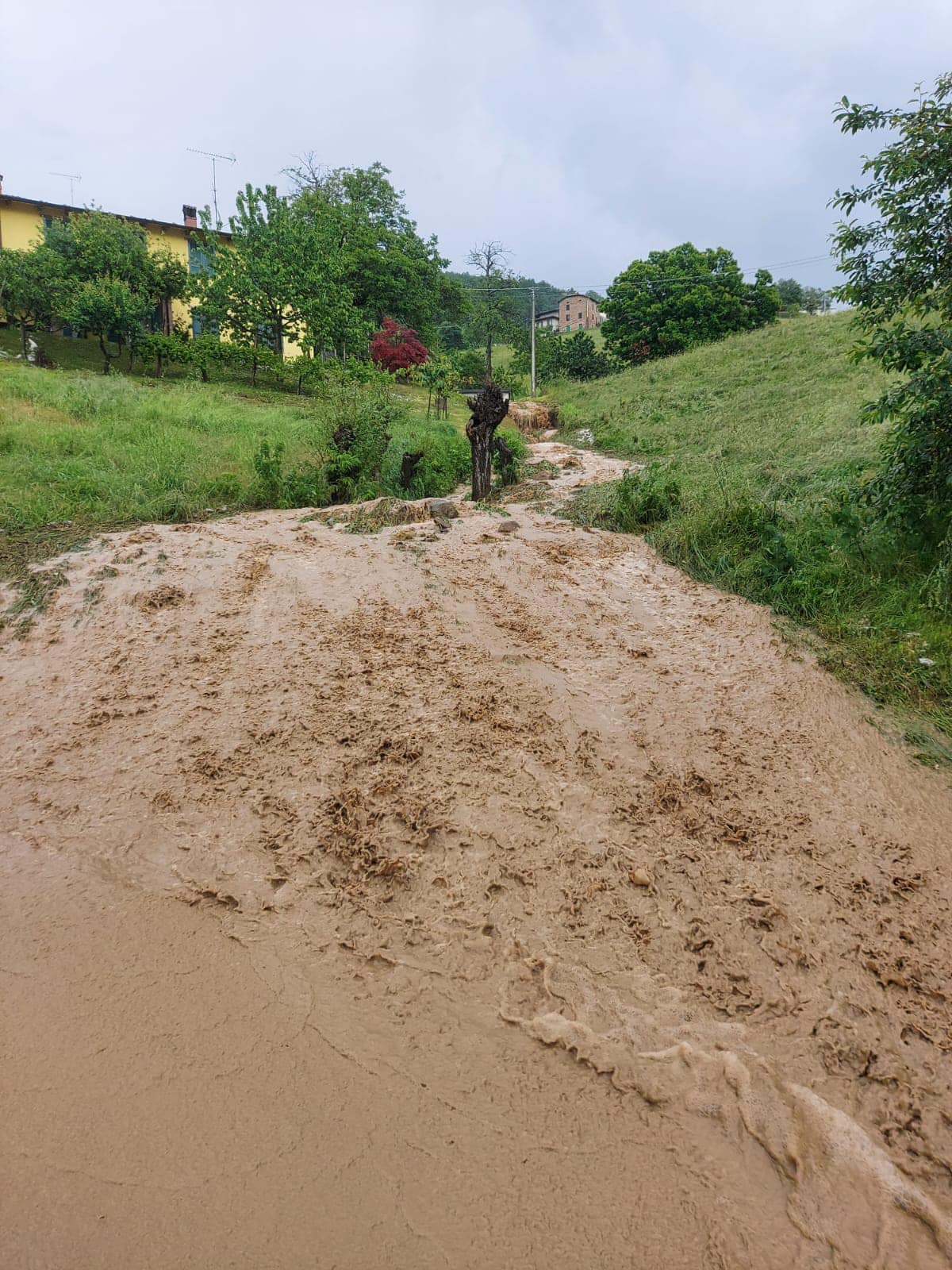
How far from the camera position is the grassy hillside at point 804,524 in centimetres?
358

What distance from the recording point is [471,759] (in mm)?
2805

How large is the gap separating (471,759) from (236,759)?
1028 millimetres

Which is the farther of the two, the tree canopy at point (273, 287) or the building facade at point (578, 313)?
the building facade at point (578, 313)

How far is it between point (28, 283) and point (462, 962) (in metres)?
23.0

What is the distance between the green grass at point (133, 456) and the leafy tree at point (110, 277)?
6.94 metres

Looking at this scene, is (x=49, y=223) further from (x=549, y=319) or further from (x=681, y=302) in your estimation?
(x=549, y=319)

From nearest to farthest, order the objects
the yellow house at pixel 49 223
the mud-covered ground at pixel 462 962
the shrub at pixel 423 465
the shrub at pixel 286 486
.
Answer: the mud-covered ground at pixel 462 962
the shrub at pixel 286 486
the shrub at pixel 423 465
the yellow house at pixel 49 223

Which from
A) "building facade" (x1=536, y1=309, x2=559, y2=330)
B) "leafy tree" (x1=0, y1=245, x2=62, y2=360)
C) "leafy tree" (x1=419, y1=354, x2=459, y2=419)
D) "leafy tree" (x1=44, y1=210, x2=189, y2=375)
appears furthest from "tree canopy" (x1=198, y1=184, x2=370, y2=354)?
"building facade" (x1=536, y1=309, x2=559, y2=330)

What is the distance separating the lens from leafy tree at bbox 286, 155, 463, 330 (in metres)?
23.4

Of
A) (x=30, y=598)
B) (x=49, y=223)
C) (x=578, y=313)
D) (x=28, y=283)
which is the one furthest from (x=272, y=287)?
(x=578, y=313)

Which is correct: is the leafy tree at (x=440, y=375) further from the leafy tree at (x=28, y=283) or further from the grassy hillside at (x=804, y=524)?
the leafy tree at (x=28, y=283)

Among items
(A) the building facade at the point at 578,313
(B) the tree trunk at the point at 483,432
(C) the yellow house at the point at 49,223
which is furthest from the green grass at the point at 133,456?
(A) the building facade at the point at 578,313

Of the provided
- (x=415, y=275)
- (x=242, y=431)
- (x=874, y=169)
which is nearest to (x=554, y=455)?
(x=242, y=431)

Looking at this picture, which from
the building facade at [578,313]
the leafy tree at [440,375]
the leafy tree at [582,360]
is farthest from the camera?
the building facade at [578,313]
